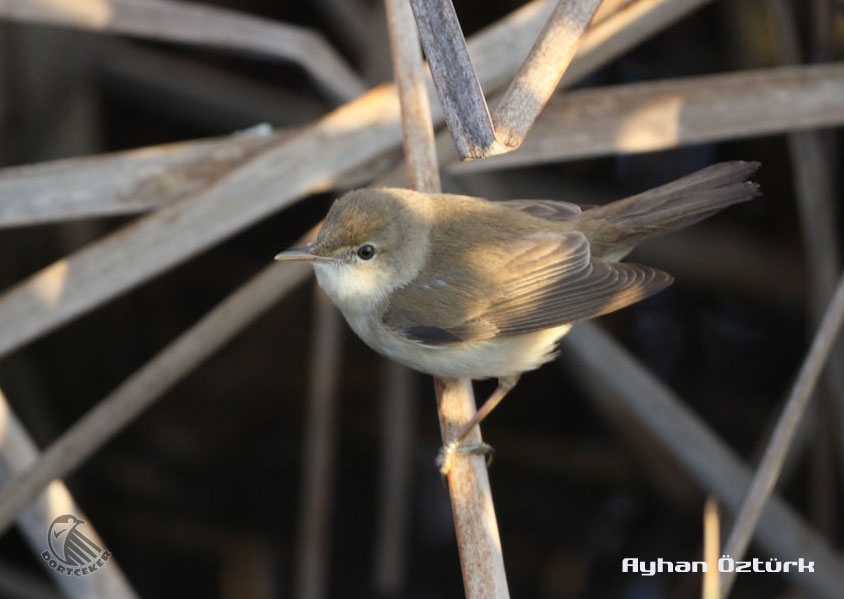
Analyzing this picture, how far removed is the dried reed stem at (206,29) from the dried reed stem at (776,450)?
1327 mm

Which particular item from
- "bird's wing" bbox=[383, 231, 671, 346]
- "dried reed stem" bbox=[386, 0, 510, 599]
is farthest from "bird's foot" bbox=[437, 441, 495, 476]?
"bird's wing" bbox=[383, 231, 671, 346]

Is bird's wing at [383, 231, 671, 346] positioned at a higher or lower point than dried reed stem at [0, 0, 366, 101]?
lower

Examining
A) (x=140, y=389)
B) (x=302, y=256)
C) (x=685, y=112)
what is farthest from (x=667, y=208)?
(x=140, y=389)

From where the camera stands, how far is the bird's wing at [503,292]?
89.2 inches

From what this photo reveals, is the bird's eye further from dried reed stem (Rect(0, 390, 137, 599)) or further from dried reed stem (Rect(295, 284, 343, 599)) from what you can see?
dried reed stem (Rect(0, 390, 137, 599))

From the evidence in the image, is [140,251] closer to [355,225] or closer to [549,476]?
[355,225]

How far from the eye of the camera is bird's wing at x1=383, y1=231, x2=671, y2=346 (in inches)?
89.2

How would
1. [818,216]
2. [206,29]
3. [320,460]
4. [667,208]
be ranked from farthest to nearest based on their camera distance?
[320,460] → [818,216] → [206,29] → [667,208]

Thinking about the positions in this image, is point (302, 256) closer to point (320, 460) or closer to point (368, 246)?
point (368, 246)

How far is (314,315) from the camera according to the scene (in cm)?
398

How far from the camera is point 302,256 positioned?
7.06 feet

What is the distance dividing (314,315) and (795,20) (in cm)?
206

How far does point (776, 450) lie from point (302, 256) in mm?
1058

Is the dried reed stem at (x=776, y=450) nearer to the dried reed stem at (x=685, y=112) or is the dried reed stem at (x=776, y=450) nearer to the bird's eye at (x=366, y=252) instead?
the dried reed stem at (x=685, y=112)
